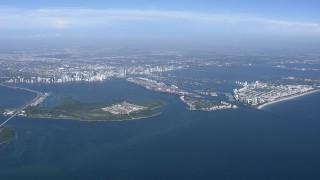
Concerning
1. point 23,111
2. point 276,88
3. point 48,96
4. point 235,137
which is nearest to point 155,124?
point 235,137

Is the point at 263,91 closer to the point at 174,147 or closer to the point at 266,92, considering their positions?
the point at 266,92

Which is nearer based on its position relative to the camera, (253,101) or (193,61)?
(253,101)

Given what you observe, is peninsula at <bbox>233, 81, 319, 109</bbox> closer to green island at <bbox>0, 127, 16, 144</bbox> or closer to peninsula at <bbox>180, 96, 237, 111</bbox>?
peninsula at <bbox>180, 96, 237, 111</bbox>

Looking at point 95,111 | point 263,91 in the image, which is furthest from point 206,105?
point 263,91

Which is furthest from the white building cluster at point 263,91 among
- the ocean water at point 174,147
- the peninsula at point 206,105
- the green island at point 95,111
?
the green island at point 95,111

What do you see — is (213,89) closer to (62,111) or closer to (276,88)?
(276,88)

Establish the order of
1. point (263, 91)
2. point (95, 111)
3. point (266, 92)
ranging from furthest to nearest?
1. point (263, 91)
2. point (266, 92)
3. point (95, 111)

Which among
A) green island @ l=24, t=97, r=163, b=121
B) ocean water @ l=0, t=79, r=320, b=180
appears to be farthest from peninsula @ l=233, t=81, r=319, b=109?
green island @ l=24, t=97, r=163, b=121
